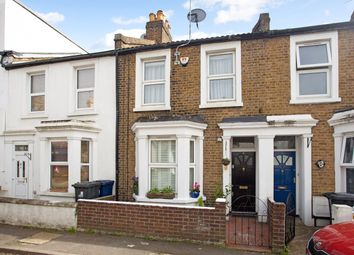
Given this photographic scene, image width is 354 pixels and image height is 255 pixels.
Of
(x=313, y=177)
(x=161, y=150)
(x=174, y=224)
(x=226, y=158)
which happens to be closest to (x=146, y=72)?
(x=161, y=150)

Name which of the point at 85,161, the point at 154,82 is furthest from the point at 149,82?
the point at 85,161

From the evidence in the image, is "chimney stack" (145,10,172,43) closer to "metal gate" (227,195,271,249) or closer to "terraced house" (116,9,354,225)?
"terraced house" (116,9,354,225)

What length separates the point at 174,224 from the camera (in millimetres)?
6645

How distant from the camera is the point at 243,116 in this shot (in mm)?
8594

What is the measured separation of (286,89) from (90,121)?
6177 millimetres

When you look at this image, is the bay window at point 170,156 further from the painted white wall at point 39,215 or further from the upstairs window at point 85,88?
the upstairs window at point 85,88

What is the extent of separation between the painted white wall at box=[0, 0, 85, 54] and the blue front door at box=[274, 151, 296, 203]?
11.2 metres

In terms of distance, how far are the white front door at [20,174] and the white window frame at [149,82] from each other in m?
4.65

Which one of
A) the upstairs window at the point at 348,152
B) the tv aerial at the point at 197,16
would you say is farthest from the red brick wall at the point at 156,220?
the tv aerial at the point at 197,16

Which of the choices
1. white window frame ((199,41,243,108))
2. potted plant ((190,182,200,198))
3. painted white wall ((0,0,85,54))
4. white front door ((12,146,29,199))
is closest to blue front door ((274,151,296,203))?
white window frame ((199,41,243,108))

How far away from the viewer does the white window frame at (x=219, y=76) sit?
28.6 ft

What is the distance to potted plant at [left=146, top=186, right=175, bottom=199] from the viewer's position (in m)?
8.11

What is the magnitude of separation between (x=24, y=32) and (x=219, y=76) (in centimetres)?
952

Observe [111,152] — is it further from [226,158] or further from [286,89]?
[286,89]
